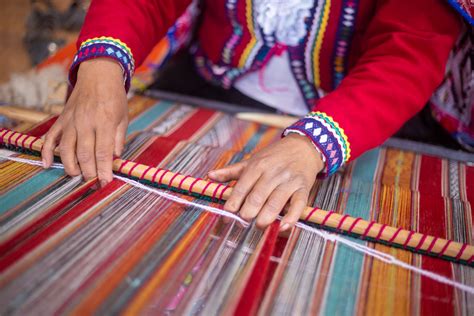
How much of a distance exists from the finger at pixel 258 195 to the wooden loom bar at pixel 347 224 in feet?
0.17

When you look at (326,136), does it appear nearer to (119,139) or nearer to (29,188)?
(119,139)

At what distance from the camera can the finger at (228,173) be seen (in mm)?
832

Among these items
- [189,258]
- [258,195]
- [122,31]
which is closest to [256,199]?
[258,195]

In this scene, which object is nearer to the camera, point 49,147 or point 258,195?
point 258,195

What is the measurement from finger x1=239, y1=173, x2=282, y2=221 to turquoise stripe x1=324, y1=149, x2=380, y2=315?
0.48 ft

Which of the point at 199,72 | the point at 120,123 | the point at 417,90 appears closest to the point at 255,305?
the point at 120,123

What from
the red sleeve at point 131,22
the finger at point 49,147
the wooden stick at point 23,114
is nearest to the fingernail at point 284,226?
the finger at point 49,147

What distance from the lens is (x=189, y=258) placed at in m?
0.68

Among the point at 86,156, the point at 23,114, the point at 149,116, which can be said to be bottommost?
the point at 149,116

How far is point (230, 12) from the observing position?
3.95 feet

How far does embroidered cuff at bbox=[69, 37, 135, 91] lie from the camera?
982 millimetres

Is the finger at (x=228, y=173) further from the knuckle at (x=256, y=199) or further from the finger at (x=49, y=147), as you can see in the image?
the finger at (x=49, y=147)

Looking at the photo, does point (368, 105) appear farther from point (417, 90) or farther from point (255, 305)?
point (255, 305)

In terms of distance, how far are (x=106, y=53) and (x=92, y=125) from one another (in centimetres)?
20
